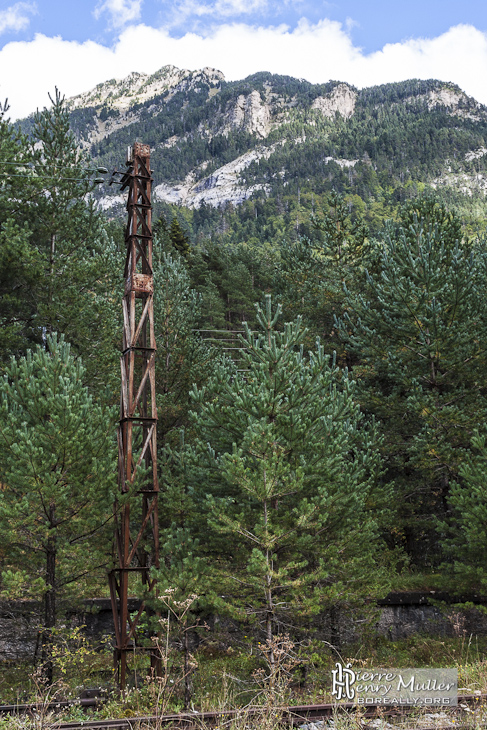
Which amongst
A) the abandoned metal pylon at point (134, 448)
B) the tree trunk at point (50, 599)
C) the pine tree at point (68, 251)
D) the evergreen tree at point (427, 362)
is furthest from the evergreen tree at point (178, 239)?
the tree trunk at point (50, 599)

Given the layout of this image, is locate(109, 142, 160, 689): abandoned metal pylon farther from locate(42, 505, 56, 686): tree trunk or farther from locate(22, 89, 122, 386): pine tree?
locate(22, 89, 122, 386): pine tree

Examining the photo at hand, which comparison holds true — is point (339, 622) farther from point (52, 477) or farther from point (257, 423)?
point (52, 477)

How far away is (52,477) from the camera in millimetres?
10484

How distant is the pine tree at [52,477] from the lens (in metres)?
10.4

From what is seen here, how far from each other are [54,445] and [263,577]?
4.85 meters

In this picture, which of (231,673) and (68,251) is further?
(68,251)

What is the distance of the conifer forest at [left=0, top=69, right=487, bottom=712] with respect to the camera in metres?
10.6

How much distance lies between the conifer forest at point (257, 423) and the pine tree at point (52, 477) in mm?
47

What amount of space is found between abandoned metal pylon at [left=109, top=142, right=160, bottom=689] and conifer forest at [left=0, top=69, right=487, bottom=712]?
19.7 inches

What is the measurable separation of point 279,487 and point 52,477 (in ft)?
14.5

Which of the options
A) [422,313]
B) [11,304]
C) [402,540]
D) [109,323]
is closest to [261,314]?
[422,313]

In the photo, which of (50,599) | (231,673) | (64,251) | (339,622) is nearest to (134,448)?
(50,599)

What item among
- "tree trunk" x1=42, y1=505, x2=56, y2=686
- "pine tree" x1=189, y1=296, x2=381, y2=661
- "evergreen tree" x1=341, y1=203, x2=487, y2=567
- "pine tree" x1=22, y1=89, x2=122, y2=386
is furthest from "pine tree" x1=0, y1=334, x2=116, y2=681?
"evergreen tree" x1=341, y1=203, x2=487, y2=567

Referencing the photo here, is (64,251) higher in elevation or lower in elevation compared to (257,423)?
higher
